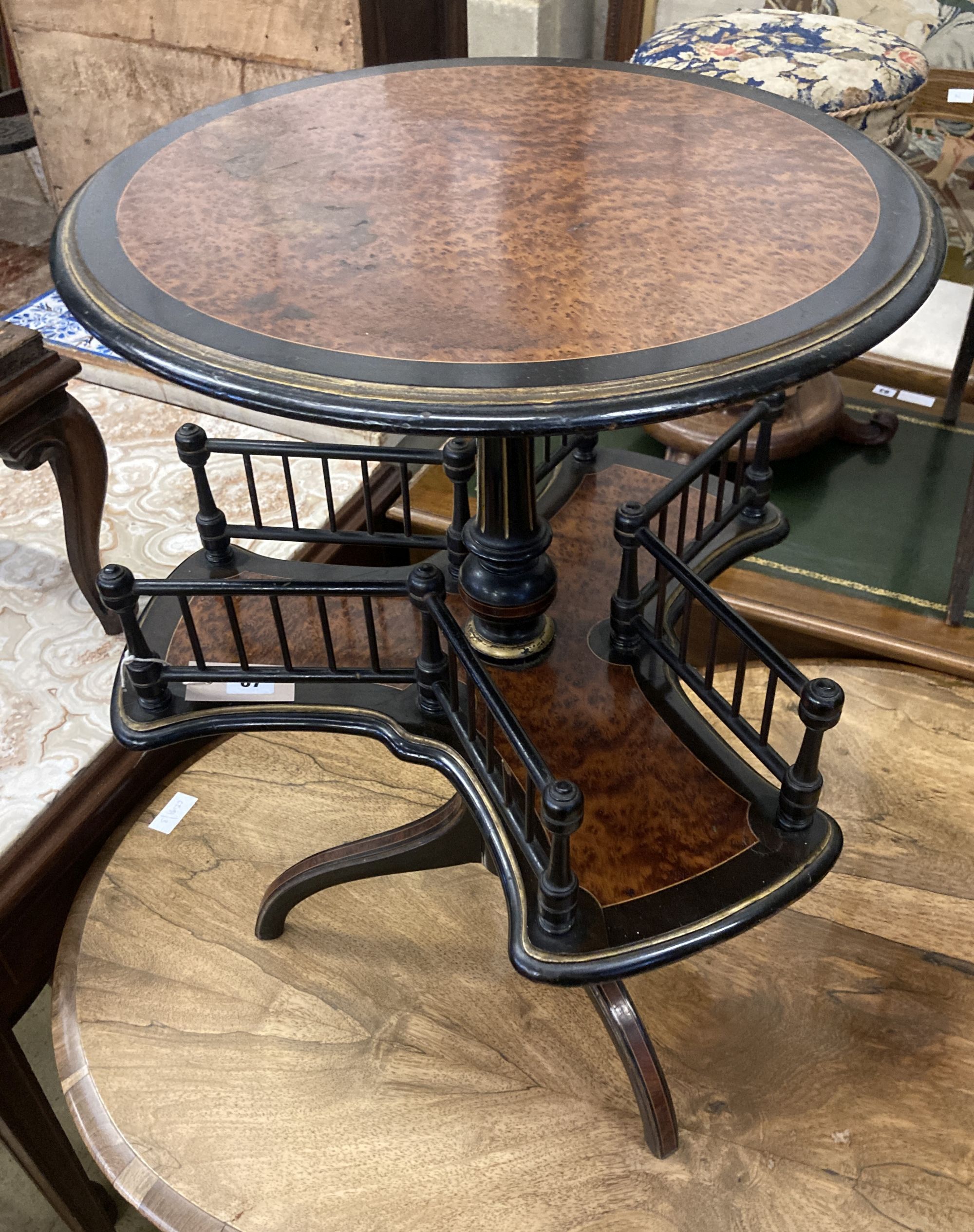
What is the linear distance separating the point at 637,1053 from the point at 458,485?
0.73 metres

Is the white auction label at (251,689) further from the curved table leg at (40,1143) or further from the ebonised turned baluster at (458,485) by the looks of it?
the curved table leg at (40,1143)

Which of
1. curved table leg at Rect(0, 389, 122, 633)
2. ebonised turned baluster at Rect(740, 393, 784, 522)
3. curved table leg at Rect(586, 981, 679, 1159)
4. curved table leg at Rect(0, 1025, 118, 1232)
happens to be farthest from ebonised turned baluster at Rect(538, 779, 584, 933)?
curved table leg at Rect(0, 389, 122, 633)

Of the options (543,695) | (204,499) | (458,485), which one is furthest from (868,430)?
(204,499)

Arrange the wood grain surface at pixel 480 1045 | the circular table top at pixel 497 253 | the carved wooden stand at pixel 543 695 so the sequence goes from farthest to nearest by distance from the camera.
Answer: the wood grain surface at pixel 480 1045 → the carved wooden stand at pixel 543 695 → the circular table top at pixel 497 253

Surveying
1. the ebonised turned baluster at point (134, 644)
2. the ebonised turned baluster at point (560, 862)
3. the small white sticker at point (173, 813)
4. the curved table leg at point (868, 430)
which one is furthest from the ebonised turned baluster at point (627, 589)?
the curved table leg at point (868, 430)

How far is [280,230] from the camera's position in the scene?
99 cm

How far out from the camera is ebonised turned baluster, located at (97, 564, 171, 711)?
107cm

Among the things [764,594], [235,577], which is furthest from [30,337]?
[764,594]

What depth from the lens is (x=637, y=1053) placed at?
1.24m

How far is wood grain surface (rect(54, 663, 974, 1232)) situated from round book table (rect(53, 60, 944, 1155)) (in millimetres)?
127

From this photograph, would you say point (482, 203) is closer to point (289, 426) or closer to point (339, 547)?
point (339, 547)

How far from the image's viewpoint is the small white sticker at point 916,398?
2.47m

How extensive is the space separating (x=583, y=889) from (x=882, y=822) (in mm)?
875

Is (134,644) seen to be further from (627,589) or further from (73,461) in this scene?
(73,461)
